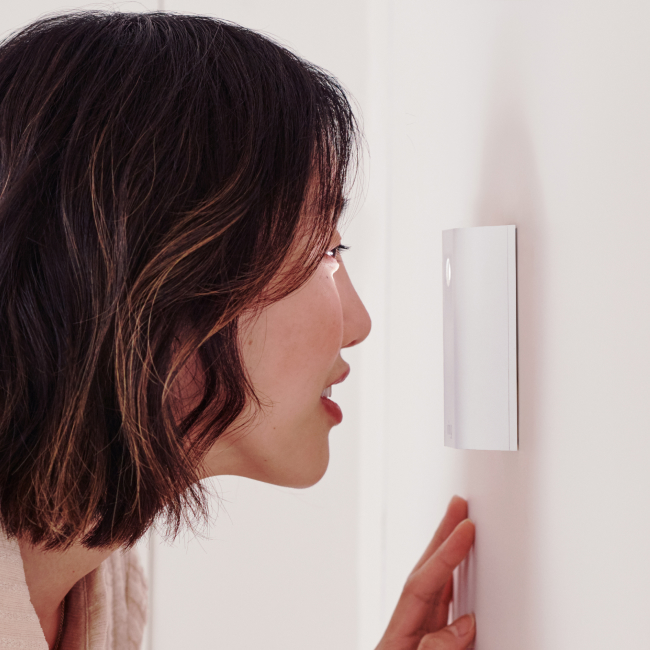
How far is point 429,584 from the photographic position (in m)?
0.62

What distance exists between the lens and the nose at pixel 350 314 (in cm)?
54

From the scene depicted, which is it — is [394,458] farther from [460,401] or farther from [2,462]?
[2,462]

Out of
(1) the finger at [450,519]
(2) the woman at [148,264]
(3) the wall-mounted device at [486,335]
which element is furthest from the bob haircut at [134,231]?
(1) the finger at [450,519]

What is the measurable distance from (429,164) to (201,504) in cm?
41

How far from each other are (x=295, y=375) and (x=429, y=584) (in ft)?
0.89

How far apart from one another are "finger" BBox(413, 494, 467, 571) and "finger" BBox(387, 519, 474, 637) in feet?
0.04

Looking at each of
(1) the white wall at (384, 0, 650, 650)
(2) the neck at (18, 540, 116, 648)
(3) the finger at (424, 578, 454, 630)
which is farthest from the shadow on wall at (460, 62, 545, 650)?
(2) the neck at (18, 540, 116, 648)

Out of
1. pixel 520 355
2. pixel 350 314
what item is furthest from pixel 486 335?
pixel 350 314

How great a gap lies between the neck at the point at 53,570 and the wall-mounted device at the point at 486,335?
319 mm

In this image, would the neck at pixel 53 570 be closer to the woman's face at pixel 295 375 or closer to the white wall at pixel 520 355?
the woman's face at pixel 295 375

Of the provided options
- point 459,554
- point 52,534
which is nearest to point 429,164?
point 459,554

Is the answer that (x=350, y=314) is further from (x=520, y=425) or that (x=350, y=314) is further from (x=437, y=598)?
(x=437, y=598)

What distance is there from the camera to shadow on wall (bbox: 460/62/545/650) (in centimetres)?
40

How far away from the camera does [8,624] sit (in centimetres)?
46
